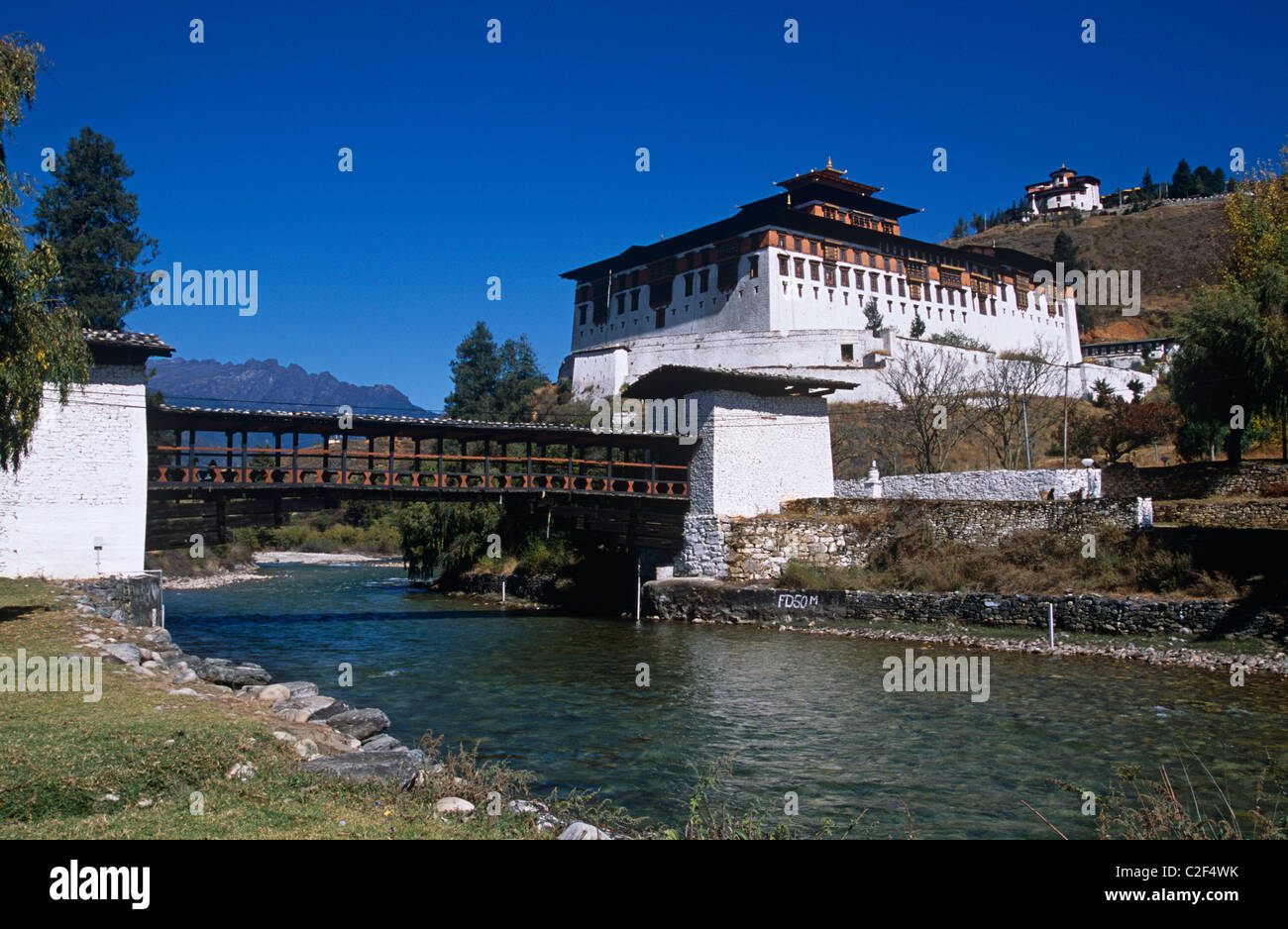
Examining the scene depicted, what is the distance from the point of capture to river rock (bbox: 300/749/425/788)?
8.47m

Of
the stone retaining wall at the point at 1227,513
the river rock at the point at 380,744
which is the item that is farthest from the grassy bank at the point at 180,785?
the stone retaining wall at the point at 1227,513

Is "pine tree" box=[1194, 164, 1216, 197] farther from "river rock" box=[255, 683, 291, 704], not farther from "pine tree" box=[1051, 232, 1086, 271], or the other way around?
"river rock" box=[255, 683, 291, 704]

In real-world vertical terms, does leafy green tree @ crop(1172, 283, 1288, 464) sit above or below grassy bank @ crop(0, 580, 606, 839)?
above

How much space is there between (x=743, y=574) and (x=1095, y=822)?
72.3ft

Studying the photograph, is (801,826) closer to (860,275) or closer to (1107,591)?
(1107,591)

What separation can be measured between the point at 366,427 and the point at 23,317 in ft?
45.6

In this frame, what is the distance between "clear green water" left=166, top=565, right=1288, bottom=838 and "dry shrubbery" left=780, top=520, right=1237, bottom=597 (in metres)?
4.27

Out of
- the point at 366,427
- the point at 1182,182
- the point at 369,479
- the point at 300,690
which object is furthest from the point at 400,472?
the point at 1182,182

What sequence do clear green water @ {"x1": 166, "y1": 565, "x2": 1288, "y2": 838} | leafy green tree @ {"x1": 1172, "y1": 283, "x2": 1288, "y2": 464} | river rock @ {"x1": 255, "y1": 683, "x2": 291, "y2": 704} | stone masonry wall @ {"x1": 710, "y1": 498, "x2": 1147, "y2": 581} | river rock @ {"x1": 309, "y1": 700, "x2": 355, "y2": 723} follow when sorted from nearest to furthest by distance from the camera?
clear green water @ {"x1": 166, "y1": 565, "x2": 1288, "y2": 838} < river rock @ {"x1": 309, "y1": 700, "x2": 355, "y2": 723} < river rock @ {"x1": 255, "y1": 683, "x2": 291, "y2": 704} < leafy green tree @ {"x1": 1172, "y1": 283, "x2": 1288, "y2": 464} < stone masonry wall @ {"x1": 710, "y1": 498, "x2": 1147, "y2": 581}

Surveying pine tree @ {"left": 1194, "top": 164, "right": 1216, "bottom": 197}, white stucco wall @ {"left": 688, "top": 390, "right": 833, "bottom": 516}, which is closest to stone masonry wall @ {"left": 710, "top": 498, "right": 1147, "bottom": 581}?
white stucco wall @ {"left": 688, "top": 390, "right": 833, "bottom": 516}

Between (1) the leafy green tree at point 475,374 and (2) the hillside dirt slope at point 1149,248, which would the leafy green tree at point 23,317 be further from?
(2) the hillside dirt slope at point 1149,248

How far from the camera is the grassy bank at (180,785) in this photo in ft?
21.9

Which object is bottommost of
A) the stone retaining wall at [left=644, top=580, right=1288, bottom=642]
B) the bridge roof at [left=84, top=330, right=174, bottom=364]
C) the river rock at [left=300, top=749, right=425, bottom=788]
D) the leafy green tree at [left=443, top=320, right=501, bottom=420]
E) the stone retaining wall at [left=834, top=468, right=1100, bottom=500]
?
the stone retaining wall at [left=644, top=580, right=1288, bottom=642]
